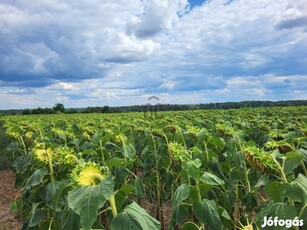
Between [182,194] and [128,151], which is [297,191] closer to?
[182,194]

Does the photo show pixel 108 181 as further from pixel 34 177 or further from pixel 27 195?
pixel 27 195

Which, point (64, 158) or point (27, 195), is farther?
point (27, 195)

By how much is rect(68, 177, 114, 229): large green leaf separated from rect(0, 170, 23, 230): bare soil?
16.3 ft

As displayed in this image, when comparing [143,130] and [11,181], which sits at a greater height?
[143,130]

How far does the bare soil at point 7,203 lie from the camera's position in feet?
21.3

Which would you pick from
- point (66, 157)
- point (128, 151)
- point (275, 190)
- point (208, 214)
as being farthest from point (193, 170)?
point (128, 151)

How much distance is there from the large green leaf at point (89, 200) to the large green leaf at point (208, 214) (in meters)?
1.16

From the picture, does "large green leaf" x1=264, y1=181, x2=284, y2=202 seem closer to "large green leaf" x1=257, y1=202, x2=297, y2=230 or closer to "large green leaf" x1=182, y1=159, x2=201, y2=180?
"large green leaf" x1=257, y1=202, x2=297, y2=230

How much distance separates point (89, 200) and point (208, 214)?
1.31 m

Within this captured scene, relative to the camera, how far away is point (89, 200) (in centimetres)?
186

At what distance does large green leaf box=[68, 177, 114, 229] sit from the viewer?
Result: 1813mm

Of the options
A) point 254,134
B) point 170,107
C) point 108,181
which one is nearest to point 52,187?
point 108,181

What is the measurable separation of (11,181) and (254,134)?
710cm

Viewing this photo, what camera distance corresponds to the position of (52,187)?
3299 mm
